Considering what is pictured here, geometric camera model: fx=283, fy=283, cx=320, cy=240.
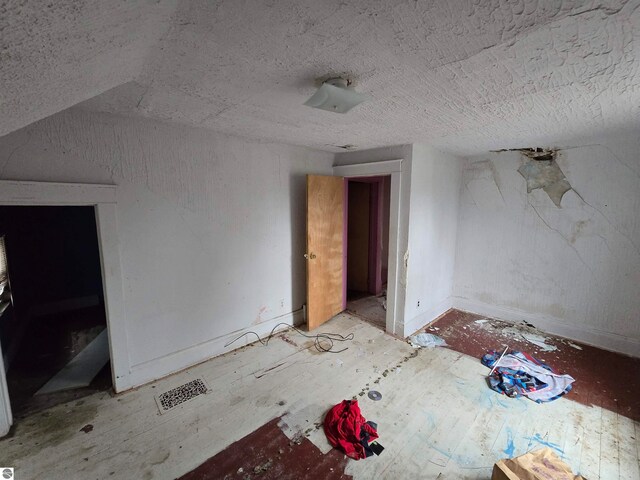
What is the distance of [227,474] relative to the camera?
5.51 ft

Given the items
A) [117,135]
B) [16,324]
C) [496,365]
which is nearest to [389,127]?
[117,135]

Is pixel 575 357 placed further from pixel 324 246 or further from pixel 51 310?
pixel 51 310

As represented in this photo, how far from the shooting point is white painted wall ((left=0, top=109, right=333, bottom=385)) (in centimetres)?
204

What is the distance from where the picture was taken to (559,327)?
3330mm

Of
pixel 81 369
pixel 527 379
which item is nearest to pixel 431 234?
pixel 527 379

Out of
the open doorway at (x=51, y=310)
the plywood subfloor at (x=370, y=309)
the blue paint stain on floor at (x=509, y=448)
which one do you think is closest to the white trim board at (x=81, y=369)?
the open doorway at (x=51, y=310)

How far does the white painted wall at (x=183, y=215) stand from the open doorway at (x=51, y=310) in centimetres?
70

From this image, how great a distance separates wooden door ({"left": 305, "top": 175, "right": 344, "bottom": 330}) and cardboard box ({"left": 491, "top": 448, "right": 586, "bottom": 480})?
220cm

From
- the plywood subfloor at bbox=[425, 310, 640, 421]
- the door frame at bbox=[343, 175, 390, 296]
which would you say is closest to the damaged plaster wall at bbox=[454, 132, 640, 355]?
the plywood subfloor at bbox=[425, 310, 640, 421]

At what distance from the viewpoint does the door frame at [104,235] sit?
Result: 72.9 inches

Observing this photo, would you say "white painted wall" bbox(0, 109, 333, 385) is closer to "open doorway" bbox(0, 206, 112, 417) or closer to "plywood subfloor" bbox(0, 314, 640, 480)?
"plywood subfloor" bbox(0, 314, 640, 480)

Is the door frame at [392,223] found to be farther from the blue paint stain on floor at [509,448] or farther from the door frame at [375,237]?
the blue paint stain on floor at [509,448]

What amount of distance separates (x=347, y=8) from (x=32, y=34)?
862 millimetres

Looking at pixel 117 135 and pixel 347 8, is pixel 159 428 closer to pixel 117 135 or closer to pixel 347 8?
pixel 117 135
